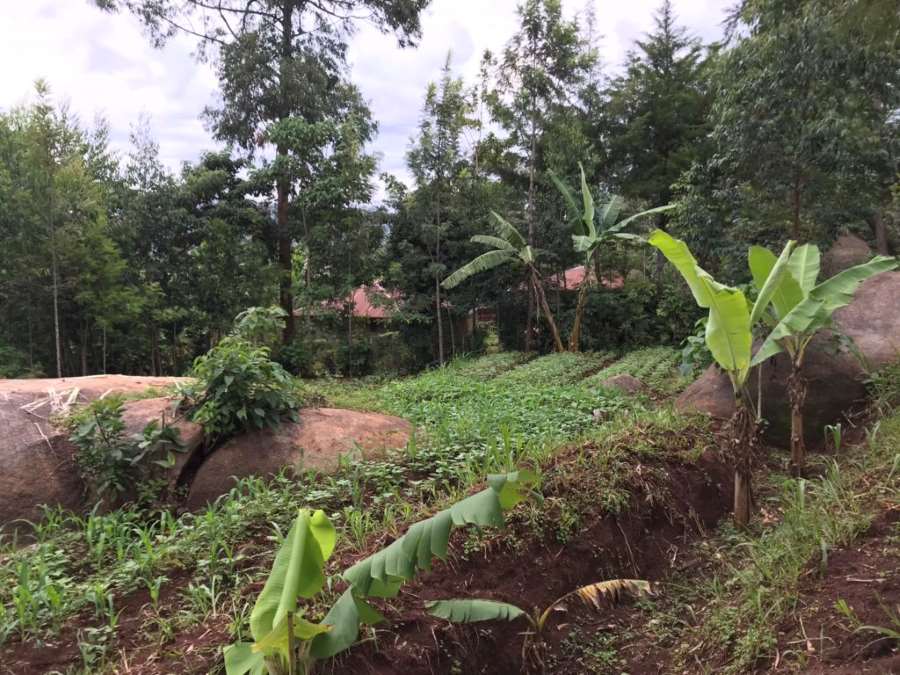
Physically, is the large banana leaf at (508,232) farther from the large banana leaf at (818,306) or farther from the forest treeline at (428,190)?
the large banana leaf at (818,306)

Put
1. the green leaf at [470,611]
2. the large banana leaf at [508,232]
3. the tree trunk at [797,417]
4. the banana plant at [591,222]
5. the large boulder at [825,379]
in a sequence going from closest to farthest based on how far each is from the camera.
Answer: the green leaf at [470,611]
the tree trunk at [797,417]
the large boulder at [825,379]
the banana plant at [591,222]
the large banana leaf at [508,232]

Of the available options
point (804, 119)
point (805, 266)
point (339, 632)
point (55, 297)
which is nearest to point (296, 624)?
point (339, 632)

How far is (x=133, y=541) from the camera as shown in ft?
10.3

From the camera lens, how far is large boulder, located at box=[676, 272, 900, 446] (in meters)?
5.31

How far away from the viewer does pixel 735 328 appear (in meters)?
3.39

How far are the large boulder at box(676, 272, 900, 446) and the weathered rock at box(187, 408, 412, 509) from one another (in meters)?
3.06

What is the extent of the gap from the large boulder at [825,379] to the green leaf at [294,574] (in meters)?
4.38

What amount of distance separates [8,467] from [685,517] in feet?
16.0

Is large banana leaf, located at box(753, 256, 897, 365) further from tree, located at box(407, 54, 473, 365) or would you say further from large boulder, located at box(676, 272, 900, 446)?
tree, located at box(407, 54, 473, 365)

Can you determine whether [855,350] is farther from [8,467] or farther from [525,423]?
[8,467]

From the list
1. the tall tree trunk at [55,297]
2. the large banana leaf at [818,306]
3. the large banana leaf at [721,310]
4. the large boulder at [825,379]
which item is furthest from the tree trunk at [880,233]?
the tall tree trunk at [55,297]

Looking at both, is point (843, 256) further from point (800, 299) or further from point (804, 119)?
point (800, 299)

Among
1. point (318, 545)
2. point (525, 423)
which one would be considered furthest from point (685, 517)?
point (318, 545)

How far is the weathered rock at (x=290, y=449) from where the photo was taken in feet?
13.7
